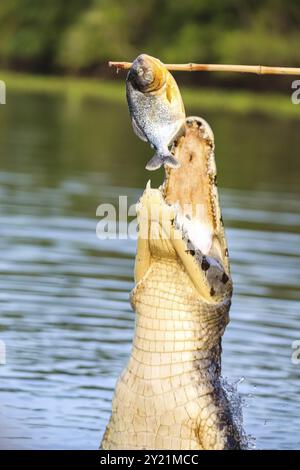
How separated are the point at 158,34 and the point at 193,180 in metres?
64.9

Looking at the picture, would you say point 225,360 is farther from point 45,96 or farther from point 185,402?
point 45,96

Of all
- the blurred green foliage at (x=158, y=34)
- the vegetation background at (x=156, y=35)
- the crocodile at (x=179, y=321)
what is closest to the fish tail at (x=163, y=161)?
the crocodile at (x=179, y=321)

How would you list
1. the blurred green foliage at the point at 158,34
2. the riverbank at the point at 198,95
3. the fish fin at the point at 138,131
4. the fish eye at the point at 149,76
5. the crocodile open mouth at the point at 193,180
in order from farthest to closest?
1. the blurred green foliage at the point at 158,34
2. the riverbank at the point at 198,95
3. the fish fin at the point at 138,131
4. the crocodile open mouth at the point at 193,180
5. the fish eye at the point at 149,76

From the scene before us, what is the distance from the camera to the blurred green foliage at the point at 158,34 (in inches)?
2500

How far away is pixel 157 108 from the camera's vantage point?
6.03m

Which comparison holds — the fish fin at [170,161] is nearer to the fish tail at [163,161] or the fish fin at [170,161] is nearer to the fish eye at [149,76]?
the fish tail at [163,161]

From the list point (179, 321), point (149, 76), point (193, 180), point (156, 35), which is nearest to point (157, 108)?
point (149, 76)

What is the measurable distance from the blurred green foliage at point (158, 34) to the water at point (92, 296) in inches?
1509

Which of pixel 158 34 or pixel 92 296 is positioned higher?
pixel 158 34

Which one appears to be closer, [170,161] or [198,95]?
[170,161]

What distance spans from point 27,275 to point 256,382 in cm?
355

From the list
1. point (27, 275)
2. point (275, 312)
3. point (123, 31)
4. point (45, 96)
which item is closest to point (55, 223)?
point (27, 275)

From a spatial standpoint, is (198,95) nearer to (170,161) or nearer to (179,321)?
(179,321)

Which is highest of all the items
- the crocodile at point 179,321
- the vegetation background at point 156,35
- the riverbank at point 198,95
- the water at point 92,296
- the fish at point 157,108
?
the vegetation background at point 156,35
